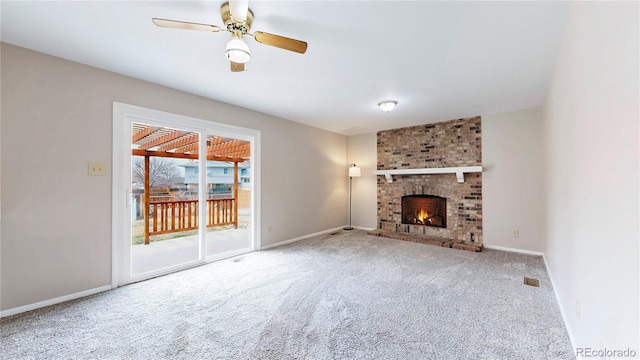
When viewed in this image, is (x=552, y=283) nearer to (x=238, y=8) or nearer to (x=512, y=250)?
(x=512, y=250)

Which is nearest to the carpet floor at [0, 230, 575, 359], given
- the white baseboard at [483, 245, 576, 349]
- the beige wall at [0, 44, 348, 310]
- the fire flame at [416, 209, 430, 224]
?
the white baseboard at [483, 245, 576, 349]

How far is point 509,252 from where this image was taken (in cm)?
406

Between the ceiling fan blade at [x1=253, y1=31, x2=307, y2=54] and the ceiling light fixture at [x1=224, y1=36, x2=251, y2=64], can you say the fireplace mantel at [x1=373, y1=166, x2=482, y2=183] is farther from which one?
the ceiling light fixture at [x1=224, y1=36, x2=251, y2=64]

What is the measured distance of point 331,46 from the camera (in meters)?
2.23

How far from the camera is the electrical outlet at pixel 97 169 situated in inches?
103

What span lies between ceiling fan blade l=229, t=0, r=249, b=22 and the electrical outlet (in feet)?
7.32

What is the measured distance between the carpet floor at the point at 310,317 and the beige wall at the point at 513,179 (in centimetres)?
86

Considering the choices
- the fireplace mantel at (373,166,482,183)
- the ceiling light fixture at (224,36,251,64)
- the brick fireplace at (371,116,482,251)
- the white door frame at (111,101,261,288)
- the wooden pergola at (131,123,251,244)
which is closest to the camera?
the ceiling light fixture at (224,36,251,64)

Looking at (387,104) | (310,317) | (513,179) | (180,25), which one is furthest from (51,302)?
(513,179)

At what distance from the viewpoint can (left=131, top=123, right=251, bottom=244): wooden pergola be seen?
3.15m

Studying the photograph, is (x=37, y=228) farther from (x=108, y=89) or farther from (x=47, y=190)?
(x=108, y=89)

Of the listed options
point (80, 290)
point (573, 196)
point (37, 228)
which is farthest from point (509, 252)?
point (37, 228)

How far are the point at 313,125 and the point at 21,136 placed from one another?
3.96 meters

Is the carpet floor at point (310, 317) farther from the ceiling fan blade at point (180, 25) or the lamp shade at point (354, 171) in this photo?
the lamp shade at point (354, 171)
